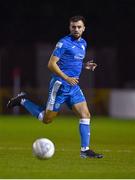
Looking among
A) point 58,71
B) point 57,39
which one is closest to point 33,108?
point 58,71

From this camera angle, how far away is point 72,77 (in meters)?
13.7

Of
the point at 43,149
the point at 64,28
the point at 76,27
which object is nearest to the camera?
the point at 43,149

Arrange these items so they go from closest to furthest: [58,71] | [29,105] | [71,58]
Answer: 1. [58,71]
2. [71,58]
3. [29,105]

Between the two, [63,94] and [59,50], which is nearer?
[59,50]

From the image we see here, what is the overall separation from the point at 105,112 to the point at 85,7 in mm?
8355

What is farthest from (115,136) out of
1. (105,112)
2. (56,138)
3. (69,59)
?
(105,112)

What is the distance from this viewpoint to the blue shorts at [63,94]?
1377 centimetres

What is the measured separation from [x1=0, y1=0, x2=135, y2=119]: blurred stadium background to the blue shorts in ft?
73.2

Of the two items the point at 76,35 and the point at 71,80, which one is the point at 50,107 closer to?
the point at 71,80

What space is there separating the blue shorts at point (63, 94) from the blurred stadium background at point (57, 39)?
22.3 metres

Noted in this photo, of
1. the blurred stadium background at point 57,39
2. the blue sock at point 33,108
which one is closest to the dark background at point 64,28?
the blurred stadium background at point 57,39

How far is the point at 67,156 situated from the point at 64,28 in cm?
2633

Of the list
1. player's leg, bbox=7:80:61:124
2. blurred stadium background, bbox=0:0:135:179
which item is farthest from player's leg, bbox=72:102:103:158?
blurred stadium background, bbox=0:0:135:179

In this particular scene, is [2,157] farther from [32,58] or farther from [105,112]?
[32,58]
